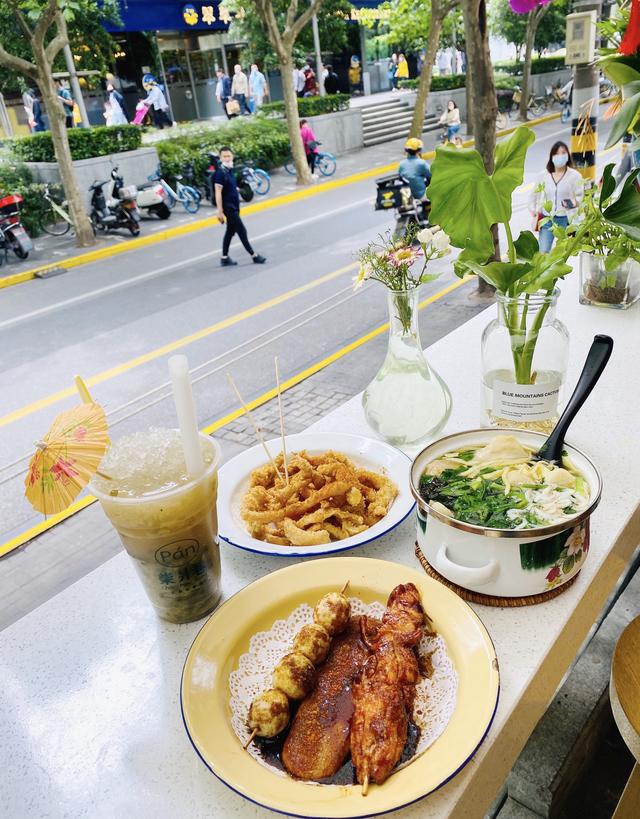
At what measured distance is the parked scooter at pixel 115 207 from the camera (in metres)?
10.3

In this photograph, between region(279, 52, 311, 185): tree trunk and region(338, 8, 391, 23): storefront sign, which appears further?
region(338, 8, 391, 23): storefront sign

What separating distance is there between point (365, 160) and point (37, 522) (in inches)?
528

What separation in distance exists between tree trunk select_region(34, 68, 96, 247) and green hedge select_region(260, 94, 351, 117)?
7564mm

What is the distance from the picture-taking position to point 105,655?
118 centimetres

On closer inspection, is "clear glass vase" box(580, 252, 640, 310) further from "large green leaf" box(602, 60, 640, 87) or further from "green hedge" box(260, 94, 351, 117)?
"green hedge" box(260, 94, 351, 117)

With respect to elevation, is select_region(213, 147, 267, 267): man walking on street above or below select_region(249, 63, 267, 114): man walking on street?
below

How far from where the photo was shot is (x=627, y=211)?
4.30 ft

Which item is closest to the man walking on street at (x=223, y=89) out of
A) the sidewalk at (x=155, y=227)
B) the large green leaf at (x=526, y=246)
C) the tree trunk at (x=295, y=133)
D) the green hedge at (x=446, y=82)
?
the sidewalk at (x=155, y=227)

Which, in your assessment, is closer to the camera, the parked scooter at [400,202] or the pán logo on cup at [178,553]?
the pán logo on cup at [178,553]

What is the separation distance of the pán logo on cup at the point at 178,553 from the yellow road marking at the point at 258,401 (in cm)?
126

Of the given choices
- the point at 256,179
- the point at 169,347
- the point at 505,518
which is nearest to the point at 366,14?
the point at 256,179

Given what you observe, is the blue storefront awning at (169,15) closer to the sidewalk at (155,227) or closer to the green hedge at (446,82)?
the sidewalk at (155,227)

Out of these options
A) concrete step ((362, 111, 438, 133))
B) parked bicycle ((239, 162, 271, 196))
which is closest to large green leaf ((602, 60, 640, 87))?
parked bicycle ((239, 162, 271, 196))

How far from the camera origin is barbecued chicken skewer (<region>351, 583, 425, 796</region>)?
88cm
